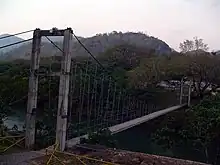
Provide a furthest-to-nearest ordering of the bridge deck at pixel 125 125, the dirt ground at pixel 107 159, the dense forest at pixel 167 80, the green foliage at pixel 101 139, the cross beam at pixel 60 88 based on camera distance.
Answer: the dense forest at pixel 167 80 < the green foliage at pixel 101 139 < the bridge deck at pixel 125 125 < the cross beam at pixel 60 88 < the dirt ground at pixel 107 159

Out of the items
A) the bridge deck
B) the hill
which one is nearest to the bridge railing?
the bridge deck

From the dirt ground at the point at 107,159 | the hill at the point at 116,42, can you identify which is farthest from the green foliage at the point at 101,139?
the hill at the point at 116,42

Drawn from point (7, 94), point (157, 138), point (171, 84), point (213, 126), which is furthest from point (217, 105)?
point (7, 94)

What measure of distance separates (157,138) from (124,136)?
0.72m

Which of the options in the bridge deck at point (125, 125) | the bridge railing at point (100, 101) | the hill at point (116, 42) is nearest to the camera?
the bridge deck at point (125, 125)

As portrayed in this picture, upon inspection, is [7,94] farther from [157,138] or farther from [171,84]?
[171,84]

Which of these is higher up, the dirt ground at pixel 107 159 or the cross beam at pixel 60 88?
the cross beam at pixel 60 88

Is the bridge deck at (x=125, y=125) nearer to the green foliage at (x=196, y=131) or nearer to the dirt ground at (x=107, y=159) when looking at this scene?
the dirt ground at (x=107, y=159)

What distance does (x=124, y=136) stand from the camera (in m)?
6.63

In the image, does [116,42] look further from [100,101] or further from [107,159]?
[107,159]

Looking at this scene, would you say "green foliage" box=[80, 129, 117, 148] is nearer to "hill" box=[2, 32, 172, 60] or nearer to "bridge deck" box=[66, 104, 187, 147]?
"bridge deck" box=[66, 104, 187, 147]

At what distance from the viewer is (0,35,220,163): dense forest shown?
5.79 meters

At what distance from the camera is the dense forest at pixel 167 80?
5.79m

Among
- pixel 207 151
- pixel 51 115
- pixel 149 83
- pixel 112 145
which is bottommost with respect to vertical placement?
pixel 207 151
